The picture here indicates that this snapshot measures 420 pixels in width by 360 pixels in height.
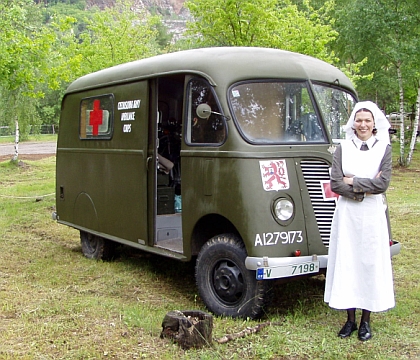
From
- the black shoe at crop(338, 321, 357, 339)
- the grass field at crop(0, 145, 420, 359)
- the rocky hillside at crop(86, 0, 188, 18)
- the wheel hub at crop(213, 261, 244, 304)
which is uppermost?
the rocky hillside at crop(86, 0, 188, 18)

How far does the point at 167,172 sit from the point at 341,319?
3161 mm

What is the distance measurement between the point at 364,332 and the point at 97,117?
4.77 meters

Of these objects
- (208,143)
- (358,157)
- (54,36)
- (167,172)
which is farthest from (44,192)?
(358,157)

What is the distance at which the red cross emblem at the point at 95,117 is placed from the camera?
8.06 m

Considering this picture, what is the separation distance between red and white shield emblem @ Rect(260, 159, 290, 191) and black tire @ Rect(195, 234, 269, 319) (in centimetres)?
65

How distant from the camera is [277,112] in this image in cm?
594

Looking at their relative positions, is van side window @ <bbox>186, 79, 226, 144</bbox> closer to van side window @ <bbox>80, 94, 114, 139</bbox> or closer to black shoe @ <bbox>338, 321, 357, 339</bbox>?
van side window @ <bbox>80, 94, 114, 139</bbox>

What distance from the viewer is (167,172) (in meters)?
7.75

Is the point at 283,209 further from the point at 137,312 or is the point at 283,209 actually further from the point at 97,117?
the point at 97,117

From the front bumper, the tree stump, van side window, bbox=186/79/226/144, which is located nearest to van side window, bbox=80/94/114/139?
van side window, bbox=186/79/226/144

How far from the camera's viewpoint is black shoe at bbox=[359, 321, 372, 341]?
501 cm

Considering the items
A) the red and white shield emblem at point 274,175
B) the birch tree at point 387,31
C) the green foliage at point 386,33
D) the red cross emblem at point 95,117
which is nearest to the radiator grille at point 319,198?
the red and white shield emblem at point 274,175

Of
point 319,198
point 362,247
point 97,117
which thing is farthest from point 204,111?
point 97,117

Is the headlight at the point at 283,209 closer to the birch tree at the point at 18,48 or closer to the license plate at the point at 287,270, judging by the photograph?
the license plate at the point at 287,270
